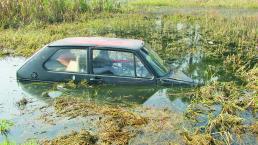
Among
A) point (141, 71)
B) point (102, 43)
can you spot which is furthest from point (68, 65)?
point (141, 71)

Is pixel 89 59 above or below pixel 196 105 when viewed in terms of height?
above

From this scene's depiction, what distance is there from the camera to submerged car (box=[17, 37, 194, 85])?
361 inches

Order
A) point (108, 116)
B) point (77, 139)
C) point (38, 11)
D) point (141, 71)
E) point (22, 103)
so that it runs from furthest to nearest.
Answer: point (38, 11) → point (141, 71) → point (22, 103) → point (108, 116) → point (77, 139)

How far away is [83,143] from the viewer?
7.04 meters

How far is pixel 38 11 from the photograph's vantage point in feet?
63.6

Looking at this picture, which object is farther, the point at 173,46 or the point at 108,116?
the point at 173,46

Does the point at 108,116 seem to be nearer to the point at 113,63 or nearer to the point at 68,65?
the point at 113,63

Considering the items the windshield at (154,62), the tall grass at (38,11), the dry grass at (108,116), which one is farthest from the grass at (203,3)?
the dry grass at (108,116)

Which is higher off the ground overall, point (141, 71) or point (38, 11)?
point (141, 71)

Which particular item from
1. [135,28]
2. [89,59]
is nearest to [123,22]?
[135,28]

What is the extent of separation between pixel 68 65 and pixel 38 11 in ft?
34.2

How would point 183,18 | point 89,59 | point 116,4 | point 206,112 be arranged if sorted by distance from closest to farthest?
point 206,112, point 89,59, point 183,18, point 116,4

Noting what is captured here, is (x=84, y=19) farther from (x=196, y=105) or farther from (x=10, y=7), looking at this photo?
(x=196, y=105)

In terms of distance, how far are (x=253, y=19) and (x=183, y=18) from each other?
3.21m
